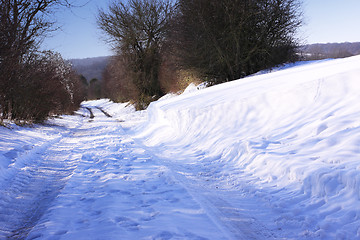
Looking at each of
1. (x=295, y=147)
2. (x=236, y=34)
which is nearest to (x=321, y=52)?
(x=236, y=34)

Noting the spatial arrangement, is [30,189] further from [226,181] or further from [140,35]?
[140,35]

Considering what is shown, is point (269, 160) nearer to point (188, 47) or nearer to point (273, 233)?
point (273, 233)

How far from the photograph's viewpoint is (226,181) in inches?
172

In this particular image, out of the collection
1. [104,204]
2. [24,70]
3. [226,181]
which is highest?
A: [24,70]

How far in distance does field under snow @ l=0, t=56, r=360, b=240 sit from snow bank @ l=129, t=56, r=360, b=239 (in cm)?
2

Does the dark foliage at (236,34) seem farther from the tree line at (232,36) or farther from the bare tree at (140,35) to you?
the bare tree at (140,35)

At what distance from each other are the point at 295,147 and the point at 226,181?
4.58ft

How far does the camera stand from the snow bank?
287 cm

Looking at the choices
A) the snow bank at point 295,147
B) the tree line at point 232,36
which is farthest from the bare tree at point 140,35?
the snow bank at point 295,147

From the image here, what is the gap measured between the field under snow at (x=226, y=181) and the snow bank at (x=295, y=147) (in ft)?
0.05

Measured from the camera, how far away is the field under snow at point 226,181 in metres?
2.74

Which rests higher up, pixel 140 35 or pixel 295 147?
pixel 140 35

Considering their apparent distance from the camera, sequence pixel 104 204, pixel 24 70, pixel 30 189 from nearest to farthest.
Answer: pixel 104 204 < pixel 30 189 < pixel 24 70

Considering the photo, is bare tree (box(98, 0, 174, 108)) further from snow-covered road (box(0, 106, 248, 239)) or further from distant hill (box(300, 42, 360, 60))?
snow-covered road (box(0, 106, 248, 239))
